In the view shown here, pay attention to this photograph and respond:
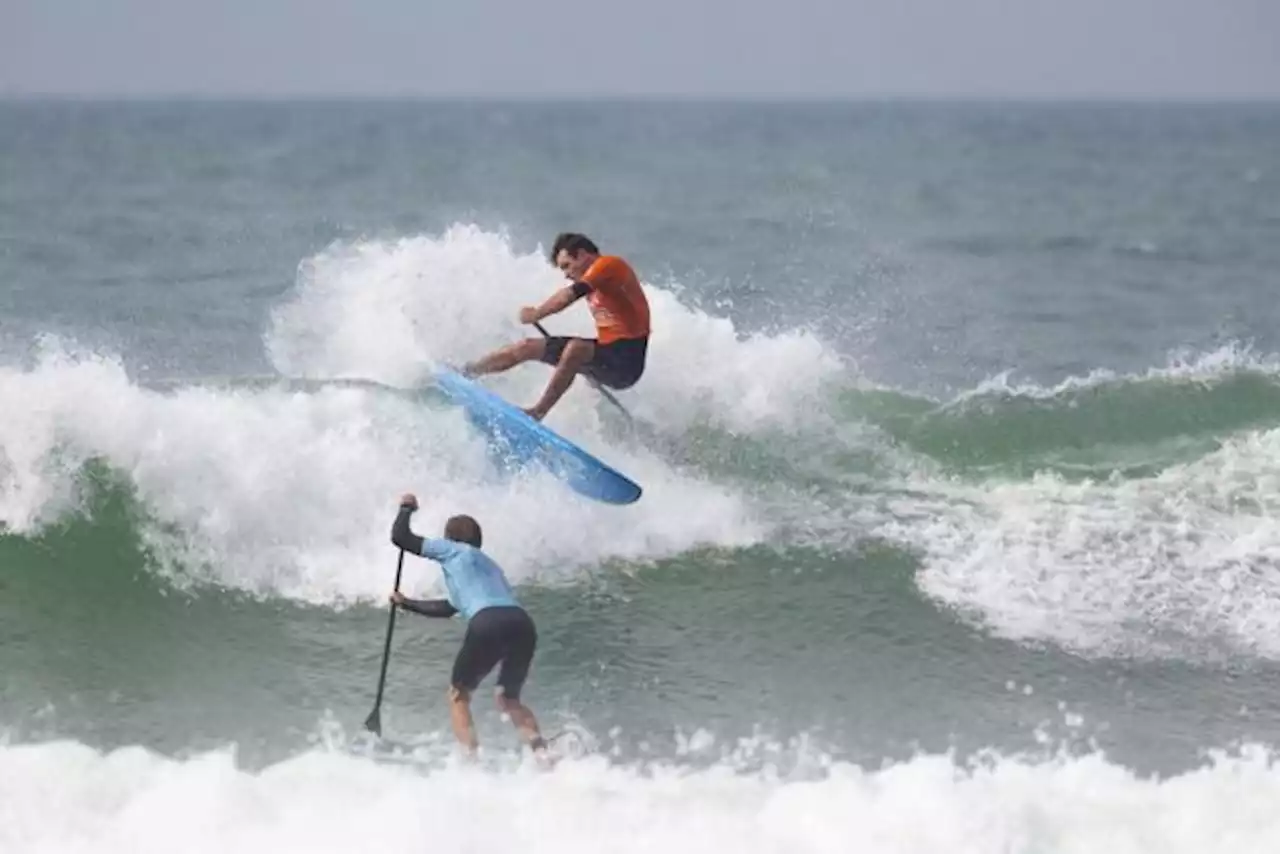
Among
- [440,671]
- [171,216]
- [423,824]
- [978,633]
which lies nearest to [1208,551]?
[978,633]

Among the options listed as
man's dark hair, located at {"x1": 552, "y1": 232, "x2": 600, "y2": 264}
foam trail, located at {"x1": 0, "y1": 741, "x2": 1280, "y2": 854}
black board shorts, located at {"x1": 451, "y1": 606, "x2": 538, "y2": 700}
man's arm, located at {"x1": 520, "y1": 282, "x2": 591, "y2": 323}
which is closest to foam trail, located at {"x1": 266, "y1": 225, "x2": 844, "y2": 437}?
man's arm, located at {"x1": 520, "y1": 282, "x2": 591, "y2": 323}

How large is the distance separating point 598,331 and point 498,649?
3.98m

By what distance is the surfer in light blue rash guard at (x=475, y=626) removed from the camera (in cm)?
827

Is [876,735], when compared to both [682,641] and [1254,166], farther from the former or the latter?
[1254,166]

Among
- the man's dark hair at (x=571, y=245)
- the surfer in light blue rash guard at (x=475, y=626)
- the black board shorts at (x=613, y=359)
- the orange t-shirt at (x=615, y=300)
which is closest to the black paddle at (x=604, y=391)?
the black board shorts at (x=613, y=359)

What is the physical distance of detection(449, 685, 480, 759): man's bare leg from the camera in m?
8.33

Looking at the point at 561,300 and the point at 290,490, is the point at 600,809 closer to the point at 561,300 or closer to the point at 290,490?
the point at 290,490

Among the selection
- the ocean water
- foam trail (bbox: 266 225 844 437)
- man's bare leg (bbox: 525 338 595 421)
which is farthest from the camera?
foam trail (bbox: 266 225 844 437)

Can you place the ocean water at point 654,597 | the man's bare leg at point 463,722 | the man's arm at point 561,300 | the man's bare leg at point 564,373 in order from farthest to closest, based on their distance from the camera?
the man's bare leg at point 564,373 → the man's arm at point 561,300 → the man's bare leg at point 463,722 → the ocean water at point 654,597

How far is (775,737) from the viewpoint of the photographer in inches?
351

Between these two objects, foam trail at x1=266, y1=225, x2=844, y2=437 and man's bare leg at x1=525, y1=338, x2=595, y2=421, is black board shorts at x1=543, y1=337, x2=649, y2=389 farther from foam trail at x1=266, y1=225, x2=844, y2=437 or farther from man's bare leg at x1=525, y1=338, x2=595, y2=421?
foam trail at x1=266, y1=225, x2=844, y2=437

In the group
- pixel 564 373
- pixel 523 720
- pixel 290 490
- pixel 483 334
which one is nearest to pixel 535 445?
pixel 564 373

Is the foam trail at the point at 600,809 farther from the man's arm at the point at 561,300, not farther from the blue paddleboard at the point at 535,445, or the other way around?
the man's arm at the point at 561,300

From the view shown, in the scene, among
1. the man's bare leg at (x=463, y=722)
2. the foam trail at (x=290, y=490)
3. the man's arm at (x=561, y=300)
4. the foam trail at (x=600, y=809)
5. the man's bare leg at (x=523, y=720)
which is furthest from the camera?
the man's arm at (x=561, y=300)
